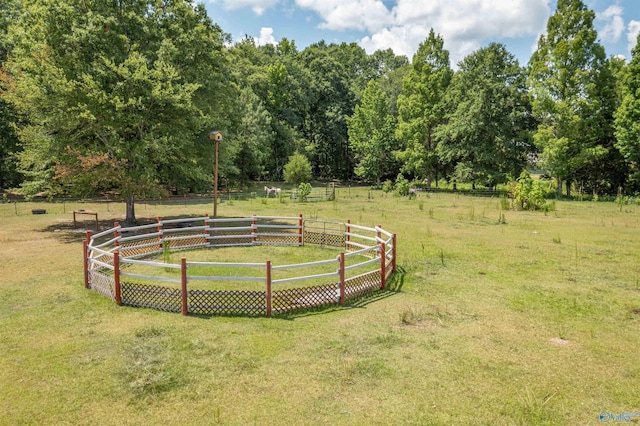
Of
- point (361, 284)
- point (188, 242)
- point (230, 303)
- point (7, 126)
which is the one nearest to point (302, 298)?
point (230, 303)

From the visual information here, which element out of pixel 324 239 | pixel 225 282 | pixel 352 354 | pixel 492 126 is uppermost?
pixel 492 126

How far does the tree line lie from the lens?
20.4 m

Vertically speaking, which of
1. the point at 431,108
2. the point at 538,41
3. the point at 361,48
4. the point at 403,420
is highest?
the point at 361,48

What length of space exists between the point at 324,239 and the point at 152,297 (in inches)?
374

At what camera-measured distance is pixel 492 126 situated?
46562 mm

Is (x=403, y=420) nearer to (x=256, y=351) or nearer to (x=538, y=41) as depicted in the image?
(x=256, y=351)

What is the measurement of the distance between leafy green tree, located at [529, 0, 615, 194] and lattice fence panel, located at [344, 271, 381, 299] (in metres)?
36.7

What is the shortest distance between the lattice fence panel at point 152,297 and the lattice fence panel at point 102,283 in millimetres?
389

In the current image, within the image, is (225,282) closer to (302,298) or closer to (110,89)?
(302,298)

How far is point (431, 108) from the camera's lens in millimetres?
53562

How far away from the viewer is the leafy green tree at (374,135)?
5800 centimetres

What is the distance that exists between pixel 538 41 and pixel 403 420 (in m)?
50.0

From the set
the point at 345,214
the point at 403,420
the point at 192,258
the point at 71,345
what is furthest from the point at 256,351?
the point at 345,214

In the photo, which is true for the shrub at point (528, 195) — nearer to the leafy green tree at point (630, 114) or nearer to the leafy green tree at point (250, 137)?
the leafy green tree at point (630, 114)
